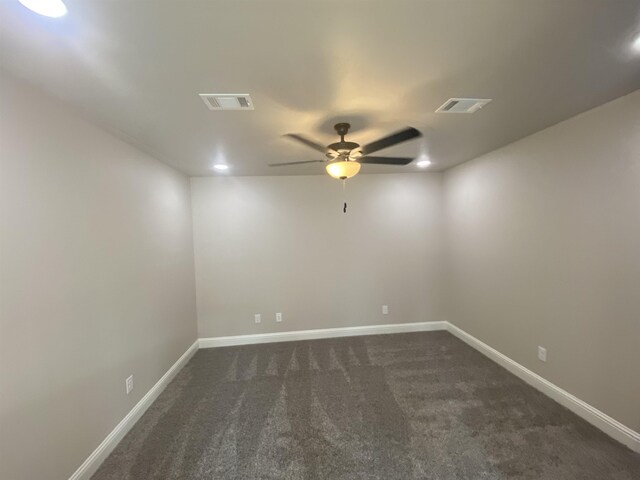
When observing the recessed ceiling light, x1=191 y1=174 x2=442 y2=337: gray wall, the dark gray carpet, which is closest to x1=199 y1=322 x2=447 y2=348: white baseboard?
x1=191 y1=174 x2=442 y2=337: gray wall

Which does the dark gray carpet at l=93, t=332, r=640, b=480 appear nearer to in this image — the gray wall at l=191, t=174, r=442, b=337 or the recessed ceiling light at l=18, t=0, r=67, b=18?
the gray wall at l=191, t=174, r=442, b=337

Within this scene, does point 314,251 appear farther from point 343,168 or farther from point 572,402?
point 572,402

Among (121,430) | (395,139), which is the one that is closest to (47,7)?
(395,139)

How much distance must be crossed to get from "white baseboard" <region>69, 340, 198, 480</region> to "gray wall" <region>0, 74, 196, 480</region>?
1.9 inches

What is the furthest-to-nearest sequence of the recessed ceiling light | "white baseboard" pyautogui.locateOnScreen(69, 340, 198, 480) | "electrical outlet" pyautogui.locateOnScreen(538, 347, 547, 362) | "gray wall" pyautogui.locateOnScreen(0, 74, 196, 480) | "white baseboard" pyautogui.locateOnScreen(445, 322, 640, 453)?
"electrical outlet" pyautogui.locateOnScreen(538, 347, 547, 362)
"white baseboard" pyautogui.locateOnScreen(445, 322, 640, 453)
"white baseboard" pyautogui.locateOnScreen(69, 340, 198, 480)
"gray wall" pyautogui.locateOnScreen(0, 74, 196, 480)
the recessed ceiling light

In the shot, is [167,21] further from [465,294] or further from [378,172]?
[465,294]

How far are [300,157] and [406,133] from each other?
4.88 ft

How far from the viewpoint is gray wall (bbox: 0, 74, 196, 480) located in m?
1.46

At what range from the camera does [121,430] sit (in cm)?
225

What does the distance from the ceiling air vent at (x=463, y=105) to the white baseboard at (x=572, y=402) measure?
2.42 metres

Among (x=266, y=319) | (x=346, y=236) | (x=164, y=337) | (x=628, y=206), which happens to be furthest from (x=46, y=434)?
(x=628, y=206)

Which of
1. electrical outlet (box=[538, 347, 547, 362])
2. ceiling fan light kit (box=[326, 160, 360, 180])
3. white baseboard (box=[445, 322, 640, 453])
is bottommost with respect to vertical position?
white baseboard (box=[445, 322, 640, 453])

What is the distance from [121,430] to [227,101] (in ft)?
8.30

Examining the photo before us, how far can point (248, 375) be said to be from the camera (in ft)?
10.5
